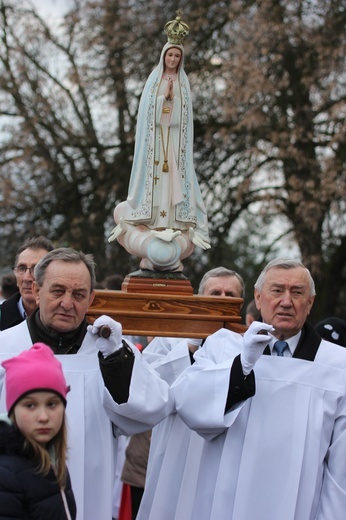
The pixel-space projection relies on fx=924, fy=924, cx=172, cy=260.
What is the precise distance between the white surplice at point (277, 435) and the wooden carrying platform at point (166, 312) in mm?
354

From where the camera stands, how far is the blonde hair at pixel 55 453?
10.8 ft

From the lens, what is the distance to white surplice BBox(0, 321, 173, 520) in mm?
4297

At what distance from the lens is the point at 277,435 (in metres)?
4.56

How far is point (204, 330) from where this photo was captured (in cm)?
503

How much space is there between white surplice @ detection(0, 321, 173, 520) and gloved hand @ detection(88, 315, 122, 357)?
7.5 inches

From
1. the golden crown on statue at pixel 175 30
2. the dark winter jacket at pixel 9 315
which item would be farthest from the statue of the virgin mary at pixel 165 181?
the dark winter jacket at pixel 9 315

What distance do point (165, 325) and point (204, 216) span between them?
955mm

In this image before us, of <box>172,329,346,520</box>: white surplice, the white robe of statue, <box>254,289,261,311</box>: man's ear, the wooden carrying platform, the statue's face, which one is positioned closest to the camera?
<box>172,329,346,520</box>: white surplice

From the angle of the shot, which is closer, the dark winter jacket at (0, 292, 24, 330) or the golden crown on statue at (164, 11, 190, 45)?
the golden crown on statue at (164, 11, 190, 45)

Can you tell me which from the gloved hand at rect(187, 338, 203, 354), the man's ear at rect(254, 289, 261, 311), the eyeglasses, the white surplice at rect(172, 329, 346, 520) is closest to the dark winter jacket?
the eyeglasses

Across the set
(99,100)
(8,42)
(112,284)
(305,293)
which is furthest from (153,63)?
(305,293)

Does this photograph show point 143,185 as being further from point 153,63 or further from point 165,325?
point 153,63

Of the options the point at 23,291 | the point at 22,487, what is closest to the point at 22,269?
the point at 23,291

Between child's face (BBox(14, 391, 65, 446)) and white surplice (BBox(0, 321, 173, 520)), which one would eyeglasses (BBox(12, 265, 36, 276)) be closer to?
white surplice (BBox(0, 321, 173, 520))
